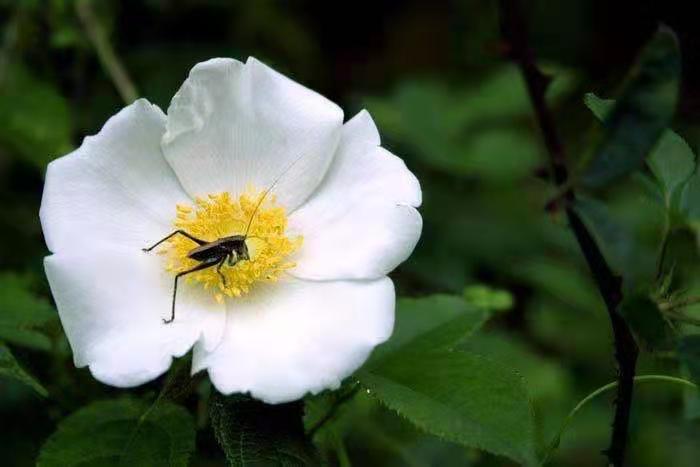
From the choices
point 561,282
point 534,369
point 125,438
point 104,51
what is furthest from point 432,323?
point 561,282

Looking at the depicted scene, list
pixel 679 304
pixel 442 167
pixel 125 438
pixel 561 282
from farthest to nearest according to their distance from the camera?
pixel 442 167
pixel 561 282
pixel 125 438
pixel 679 304

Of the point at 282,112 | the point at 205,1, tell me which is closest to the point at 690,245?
the point at 282,112

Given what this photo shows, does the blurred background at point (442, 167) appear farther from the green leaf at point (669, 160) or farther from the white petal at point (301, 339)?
the white petal at point (301, 339)

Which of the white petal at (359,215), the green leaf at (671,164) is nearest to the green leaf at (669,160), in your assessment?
the green leaf at (671,164)

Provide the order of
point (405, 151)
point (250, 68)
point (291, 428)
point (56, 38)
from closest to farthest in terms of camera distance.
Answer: point (291, 428) → point (250, 68) → point (56, 38) → point (405, 151)

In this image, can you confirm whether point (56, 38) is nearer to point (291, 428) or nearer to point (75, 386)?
point (75, 386)

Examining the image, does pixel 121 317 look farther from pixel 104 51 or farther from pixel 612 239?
pixel 104 51
